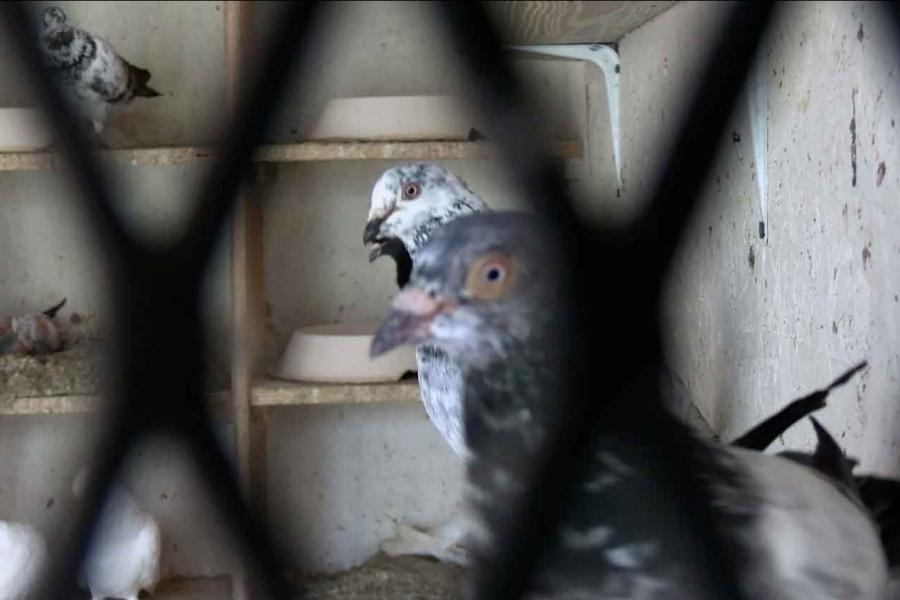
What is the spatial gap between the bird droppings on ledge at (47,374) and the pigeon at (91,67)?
0.37 m

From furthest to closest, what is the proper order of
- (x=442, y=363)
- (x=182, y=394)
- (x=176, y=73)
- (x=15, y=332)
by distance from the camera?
(x=176, y=73)
(x=15, y=332)
(x=442, y=363)
(x=182, y=394)

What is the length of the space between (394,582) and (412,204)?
72 cm

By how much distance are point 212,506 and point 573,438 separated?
0.41 feet

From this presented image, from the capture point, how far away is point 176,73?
2.03 metres

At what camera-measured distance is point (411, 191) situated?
156 cm

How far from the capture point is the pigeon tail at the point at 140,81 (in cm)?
185

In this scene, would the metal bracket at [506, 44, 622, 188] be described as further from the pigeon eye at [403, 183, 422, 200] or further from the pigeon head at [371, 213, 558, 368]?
the pigeon head at [371, 213, 558, 368]

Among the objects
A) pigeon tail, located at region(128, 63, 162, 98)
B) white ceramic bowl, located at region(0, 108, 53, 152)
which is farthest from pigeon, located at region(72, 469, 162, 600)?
pigeon tail, located at region(128, 63, 162, 98)

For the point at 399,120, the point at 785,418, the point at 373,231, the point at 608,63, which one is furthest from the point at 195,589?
the point at 785,418

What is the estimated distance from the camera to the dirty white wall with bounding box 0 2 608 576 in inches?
78.8

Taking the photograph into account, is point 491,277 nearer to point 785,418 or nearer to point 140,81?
point 785,418

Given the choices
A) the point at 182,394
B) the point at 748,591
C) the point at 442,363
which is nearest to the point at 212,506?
A: the point at 182,394

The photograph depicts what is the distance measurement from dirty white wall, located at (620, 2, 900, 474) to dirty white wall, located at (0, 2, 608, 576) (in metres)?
0.78

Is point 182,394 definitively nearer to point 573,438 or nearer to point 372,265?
point 573,438
